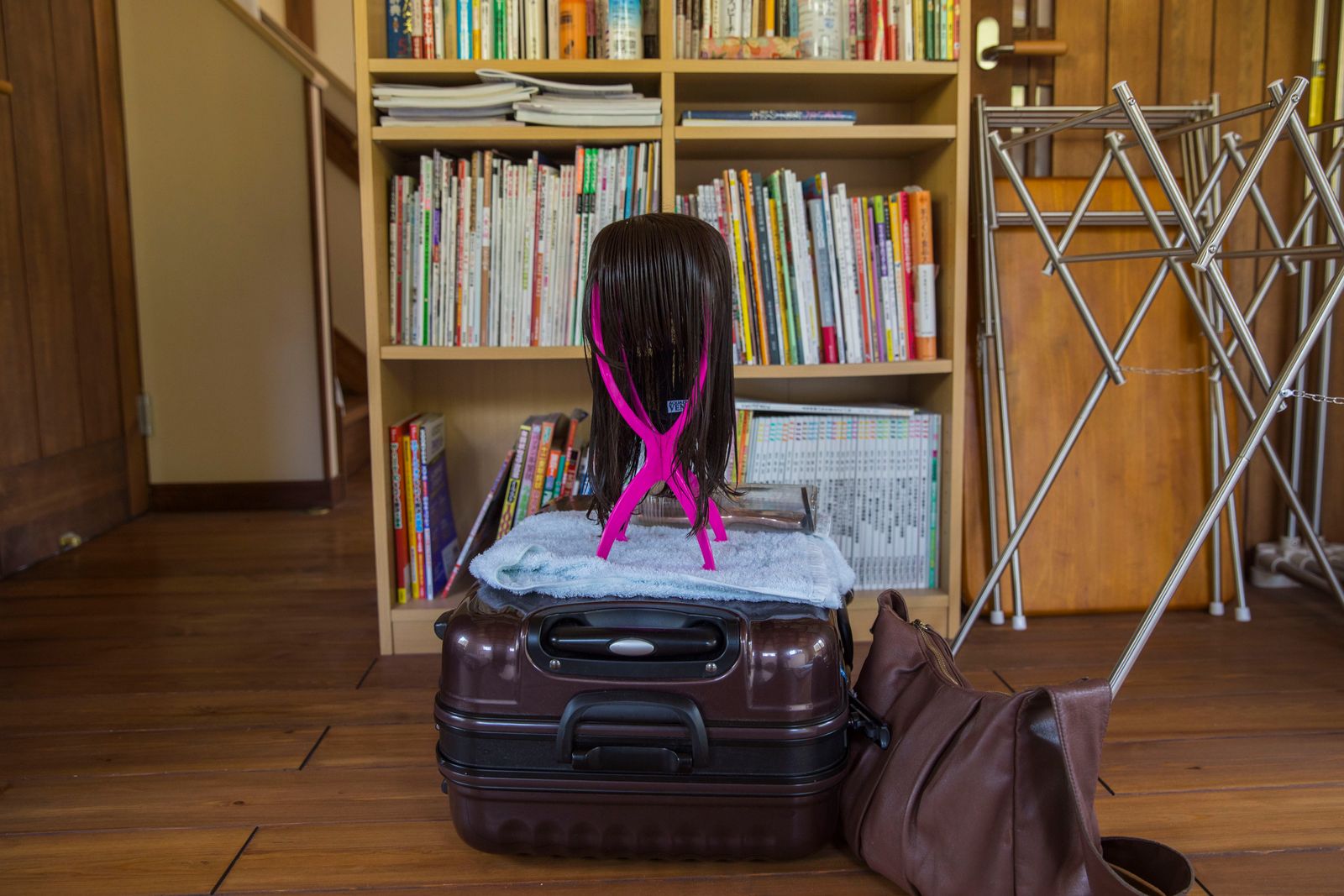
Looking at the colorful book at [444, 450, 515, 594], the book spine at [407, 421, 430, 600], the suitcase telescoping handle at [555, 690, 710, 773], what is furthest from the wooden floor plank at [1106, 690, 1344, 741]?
the book spine at [407, 421, 430, 600]

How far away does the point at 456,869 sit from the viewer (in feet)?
4.02

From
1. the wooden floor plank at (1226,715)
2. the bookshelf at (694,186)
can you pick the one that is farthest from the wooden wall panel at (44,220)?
the wooden floor plank at (1226,715)

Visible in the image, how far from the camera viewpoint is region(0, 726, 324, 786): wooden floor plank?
1505mm

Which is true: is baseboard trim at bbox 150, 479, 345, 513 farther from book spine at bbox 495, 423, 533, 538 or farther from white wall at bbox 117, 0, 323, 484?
book spine at bbox 495, 423, 533, 538

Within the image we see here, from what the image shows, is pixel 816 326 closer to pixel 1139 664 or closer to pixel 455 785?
pixel 1139 664

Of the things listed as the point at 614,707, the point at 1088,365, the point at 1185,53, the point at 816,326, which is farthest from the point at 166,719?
the point at 1185,53

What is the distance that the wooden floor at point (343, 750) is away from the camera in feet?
3.99

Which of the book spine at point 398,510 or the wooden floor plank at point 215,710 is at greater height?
the book spine at point 398,510

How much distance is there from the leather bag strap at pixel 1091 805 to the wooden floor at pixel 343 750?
0.12 metres

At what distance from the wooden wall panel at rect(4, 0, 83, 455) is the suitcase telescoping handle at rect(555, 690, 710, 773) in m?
2.26

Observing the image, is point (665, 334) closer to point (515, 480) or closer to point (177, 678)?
point (515, 480)

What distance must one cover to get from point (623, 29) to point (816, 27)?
13.8 inches

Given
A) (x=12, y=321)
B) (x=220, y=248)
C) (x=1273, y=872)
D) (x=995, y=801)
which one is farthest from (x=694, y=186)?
(x=220, y=248)

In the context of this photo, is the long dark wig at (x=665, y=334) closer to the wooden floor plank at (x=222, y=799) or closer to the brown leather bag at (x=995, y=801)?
the brown leather bag at (x=995, y=801)
